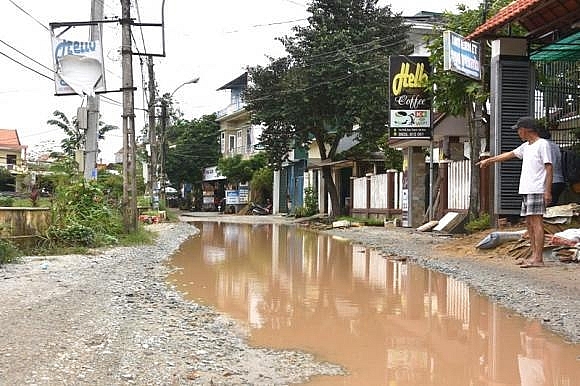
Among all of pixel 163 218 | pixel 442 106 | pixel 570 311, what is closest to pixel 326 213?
pixel 163 218

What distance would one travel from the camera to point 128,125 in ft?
56.0

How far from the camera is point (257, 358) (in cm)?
523

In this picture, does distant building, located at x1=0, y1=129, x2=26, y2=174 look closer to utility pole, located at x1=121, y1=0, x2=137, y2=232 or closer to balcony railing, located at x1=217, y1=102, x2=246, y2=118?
balcony railing, located at x1=217, y1=102, x2=246, y2=118

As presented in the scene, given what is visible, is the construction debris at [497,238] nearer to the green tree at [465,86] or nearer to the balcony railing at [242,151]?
the green tree at [465,86]

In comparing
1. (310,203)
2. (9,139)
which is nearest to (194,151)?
(9,139)

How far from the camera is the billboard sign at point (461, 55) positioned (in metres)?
12.6

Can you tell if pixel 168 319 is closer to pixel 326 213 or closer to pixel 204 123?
pixel 326 213

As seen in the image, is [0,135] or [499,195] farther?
[0,135]

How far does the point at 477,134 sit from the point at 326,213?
18.4 meters

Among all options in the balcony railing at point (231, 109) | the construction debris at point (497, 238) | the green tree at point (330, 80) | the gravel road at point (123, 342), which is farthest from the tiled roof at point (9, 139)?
the construction debris at point (497, 238)

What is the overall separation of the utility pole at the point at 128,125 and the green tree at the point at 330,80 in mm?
10937

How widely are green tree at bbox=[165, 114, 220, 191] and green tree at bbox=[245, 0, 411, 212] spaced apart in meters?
27.7

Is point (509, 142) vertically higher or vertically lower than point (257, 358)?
higher

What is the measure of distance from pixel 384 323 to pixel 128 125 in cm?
1184
